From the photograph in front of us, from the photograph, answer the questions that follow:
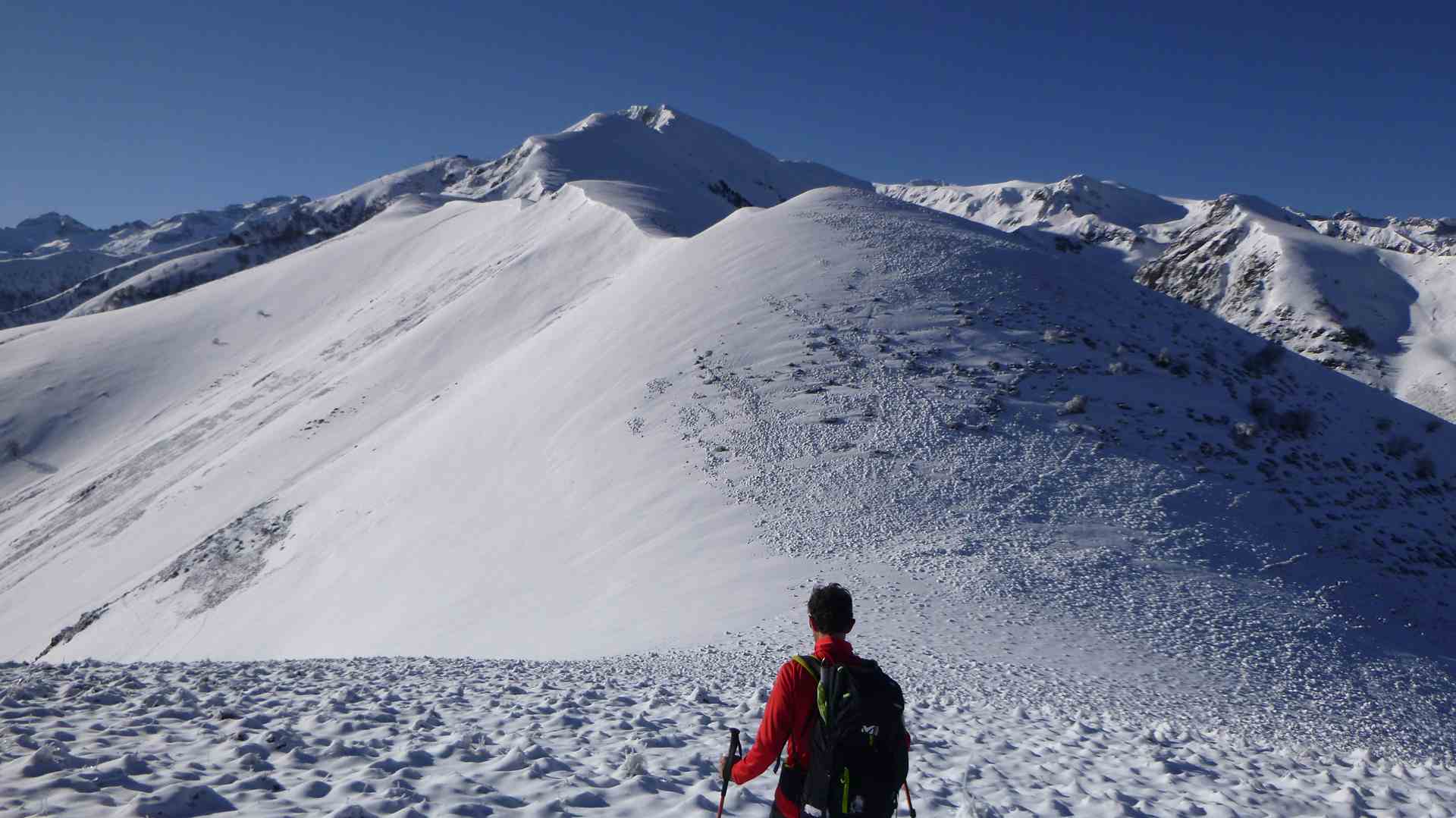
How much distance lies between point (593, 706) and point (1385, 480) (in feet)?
90.8

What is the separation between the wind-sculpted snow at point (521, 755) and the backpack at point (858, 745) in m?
2.55

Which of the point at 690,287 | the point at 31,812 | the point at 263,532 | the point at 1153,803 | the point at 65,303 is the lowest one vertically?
the point at 263,532

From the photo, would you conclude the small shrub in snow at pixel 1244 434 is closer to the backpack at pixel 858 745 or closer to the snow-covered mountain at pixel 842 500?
the snow-covered mountain at pixel 842 500

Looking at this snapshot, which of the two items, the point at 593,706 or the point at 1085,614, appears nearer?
the point at 593,706

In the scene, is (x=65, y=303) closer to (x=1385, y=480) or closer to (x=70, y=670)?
(x=70, y=670)

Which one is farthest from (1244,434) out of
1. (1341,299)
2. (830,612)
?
(1341,299)

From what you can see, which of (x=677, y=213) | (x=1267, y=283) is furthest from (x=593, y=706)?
(x=1267, y=283)

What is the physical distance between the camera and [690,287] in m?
35.8

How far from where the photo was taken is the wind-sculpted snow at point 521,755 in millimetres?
6039

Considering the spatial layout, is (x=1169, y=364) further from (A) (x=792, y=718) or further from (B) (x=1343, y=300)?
(B) (x=1343, y=300)

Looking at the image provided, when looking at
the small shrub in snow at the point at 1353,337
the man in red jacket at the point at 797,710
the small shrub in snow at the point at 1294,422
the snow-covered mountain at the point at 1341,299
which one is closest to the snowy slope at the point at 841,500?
the small shrub in snow at the point at 1294,422

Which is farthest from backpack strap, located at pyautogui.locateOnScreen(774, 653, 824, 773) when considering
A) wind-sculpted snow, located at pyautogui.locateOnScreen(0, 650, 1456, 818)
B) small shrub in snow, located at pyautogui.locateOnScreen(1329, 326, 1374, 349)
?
small shrub in snow, located at pyautogui.locateOnScreen(1329, 326, 1374, 349)

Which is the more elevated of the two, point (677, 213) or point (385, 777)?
point (677, 213)

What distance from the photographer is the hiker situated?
3998 millimetres
